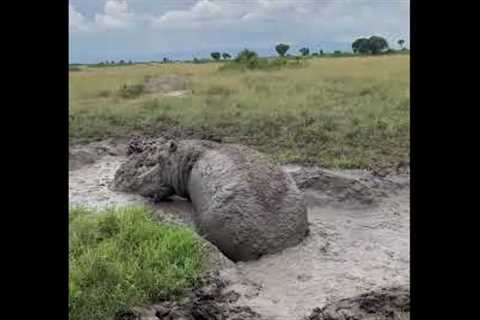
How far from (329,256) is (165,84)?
14.0 metres

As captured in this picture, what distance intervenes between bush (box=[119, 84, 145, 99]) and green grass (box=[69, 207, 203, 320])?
38.1 feet

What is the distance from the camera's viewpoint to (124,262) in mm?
4605

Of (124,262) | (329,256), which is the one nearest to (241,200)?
(329,256)

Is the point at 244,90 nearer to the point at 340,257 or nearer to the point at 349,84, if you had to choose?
the point at 349,84

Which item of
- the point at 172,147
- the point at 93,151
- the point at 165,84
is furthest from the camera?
the point at 165,84

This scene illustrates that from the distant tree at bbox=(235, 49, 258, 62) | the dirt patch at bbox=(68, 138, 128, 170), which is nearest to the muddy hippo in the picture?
the dirt patch at bbox=(68, 138, 128, 170)

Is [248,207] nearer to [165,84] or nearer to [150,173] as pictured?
[150,173]

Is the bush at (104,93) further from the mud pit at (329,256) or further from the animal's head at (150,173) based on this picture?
the animal's head at (150,173)

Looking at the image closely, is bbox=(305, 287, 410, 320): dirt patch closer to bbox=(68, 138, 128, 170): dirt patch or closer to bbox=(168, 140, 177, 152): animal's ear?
bbox=(168, 140, 177, 152): animal's ear

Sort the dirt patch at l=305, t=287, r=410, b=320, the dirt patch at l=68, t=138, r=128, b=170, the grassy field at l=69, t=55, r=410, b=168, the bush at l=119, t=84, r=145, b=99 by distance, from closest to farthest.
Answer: the dirt patch at l=305, t=287, r=410, b=320 < the dirt patch at l=68, t=138, r=128, b=170 < the grassy field at l=69, t=55, r=410, b=168 < the bush at l=119, t=84, r=145, b=99

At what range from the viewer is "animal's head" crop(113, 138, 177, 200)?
275 inches

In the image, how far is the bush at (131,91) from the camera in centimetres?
1694

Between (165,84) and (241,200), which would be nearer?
(241,200)
